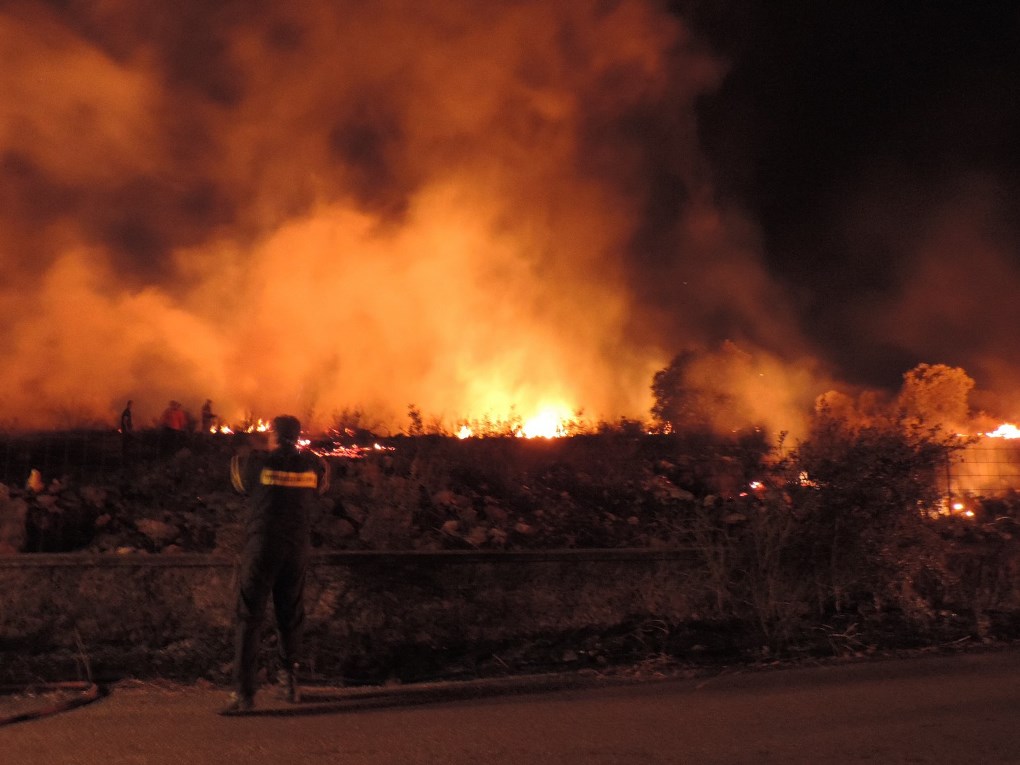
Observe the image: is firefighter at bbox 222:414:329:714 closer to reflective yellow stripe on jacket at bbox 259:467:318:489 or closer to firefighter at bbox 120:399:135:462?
reflective yellow stripe on jacket at bbox 259:467:318:489

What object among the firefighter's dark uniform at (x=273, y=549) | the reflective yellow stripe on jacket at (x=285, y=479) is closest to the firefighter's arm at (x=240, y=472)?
the firefighter's dark uniform at (x=273, y=549)

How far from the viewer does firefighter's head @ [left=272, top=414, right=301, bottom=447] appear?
18.4 feet

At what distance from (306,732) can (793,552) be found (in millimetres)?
4686

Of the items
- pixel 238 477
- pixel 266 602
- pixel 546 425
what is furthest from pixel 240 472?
pixel 546 425

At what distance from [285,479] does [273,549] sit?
1.37ft

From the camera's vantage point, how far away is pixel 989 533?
9406mm

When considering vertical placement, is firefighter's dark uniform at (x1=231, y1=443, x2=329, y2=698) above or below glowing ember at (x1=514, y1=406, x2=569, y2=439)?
below

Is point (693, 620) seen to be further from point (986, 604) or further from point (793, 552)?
point (986, 604)

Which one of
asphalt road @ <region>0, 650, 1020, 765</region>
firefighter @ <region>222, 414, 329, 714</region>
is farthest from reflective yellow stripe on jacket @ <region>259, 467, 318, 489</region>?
asphalt road @ <region>0, 650, 1020, 765</region>

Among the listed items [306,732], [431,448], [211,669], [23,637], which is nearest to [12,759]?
[306,732]

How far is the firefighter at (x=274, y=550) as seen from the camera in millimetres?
5262

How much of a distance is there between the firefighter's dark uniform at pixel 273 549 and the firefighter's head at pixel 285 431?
0.11 feet

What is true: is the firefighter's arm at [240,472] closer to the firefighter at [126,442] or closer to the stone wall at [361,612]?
the stone wall at [361,612]

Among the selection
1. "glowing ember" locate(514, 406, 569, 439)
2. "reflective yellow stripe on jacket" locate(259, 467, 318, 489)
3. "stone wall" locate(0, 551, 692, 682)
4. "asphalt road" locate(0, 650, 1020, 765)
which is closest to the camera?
"asphalt road" locate(0, 650, 1020, 765)
